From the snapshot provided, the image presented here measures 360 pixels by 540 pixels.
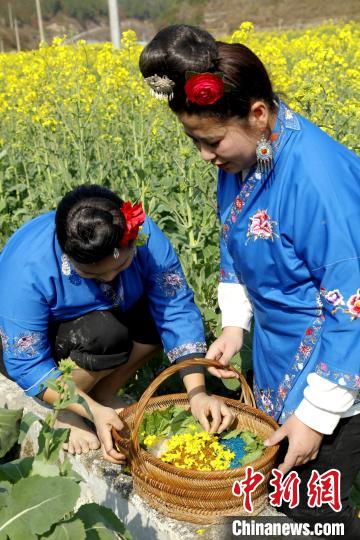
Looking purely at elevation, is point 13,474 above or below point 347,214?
below

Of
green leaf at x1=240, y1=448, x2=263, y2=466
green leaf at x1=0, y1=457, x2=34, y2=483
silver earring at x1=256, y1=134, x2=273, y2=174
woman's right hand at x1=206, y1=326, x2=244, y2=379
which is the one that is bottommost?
green leaf at x1=240, y1=448, x2=263, y2=466

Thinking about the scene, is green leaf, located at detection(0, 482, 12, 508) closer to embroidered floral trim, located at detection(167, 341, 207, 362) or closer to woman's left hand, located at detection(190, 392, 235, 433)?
woman's left hand, located at detection(190, 392, 235, 433)

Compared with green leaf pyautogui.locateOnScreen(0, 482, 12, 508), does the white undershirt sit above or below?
below

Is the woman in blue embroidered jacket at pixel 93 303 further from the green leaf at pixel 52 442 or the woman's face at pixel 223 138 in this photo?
the green leaf at pixel 52 442

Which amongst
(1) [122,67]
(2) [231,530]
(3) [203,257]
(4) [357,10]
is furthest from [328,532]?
(4) [357,10]

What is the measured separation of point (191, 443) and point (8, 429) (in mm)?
707

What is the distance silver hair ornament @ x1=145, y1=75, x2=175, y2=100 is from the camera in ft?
5.31

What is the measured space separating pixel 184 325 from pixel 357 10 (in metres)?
37.4

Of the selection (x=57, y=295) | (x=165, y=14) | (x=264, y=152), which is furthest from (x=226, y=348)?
(x=165, y=14)

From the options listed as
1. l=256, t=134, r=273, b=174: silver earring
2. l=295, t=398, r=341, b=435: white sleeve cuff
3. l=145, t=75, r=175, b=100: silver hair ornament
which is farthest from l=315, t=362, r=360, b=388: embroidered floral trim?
l=145, t=75, r=175, b=100: silver hair ornament

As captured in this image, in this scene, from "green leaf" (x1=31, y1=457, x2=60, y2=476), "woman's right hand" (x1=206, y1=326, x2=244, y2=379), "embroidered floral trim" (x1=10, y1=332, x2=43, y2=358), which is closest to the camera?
"green leaf" (x1=31, y1=457, x2=60, y2=476)

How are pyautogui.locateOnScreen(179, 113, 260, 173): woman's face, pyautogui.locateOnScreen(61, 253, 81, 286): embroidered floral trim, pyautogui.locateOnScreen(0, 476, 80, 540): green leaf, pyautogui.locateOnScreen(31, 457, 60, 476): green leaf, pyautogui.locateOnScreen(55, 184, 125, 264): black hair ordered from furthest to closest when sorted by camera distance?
1. pyautogui.locateOnScreen(61, 253, 81, 286): embroidered floral trim
2. pyautogui.locateOnScreen(55, 184, 125, 264): black hair
3. pyautogui.locateOnScreen(179, 113, 260, 173): woman's face
4. pyautogui.locateOnScreen(31, 457, 60, 476): green leaf
5. pyautogui.locateOnScreen(0, 476, 80, 540): green leaf

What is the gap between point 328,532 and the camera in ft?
6.52

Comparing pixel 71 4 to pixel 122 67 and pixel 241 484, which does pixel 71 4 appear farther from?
pixel 241 484
